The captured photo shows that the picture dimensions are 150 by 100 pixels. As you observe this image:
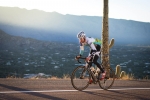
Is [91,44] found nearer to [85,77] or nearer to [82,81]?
[85,77]

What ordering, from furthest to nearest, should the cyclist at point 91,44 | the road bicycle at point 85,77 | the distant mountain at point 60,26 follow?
the distant mountain at point 60,26 < the road bicycle at point 85,77 < the cyclist at point 91,44

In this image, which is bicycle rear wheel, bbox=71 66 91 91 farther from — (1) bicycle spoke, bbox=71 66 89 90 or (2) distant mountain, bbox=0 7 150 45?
(2) distant mountain, bbox=0 7 150 45

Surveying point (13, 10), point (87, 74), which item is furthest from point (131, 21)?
point (87, 74)

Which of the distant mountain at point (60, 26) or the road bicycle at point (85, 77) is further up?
the distant mountain at point (60, 26)

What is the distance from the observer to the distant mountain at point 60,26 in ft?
454

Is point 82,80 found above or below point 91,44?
below

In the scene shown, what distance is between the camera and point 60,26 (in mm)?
165750

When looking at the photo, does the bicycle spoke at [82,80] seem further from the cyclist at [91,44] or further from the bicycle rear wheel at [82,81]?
the cyclist at [91,44]

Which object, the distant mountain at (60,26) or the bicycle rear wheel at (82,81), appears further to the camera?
the distant mountain at (60,26)

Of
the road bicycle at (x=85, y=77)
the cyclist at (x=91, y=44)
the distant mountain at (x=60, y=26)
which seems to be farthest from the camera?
the distant mountain at (x=60, y=26)

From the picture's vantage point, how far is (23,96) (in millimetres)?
6508

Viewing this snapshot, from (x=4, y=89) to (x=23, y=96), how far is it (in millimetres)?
1183

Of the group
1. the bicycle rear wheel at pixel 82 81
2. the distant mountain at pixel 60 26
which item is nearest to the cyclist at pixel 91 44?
the bicycle rear wheel at pixel 82 81

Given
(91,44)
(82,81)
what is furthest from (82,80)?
(91,44)
